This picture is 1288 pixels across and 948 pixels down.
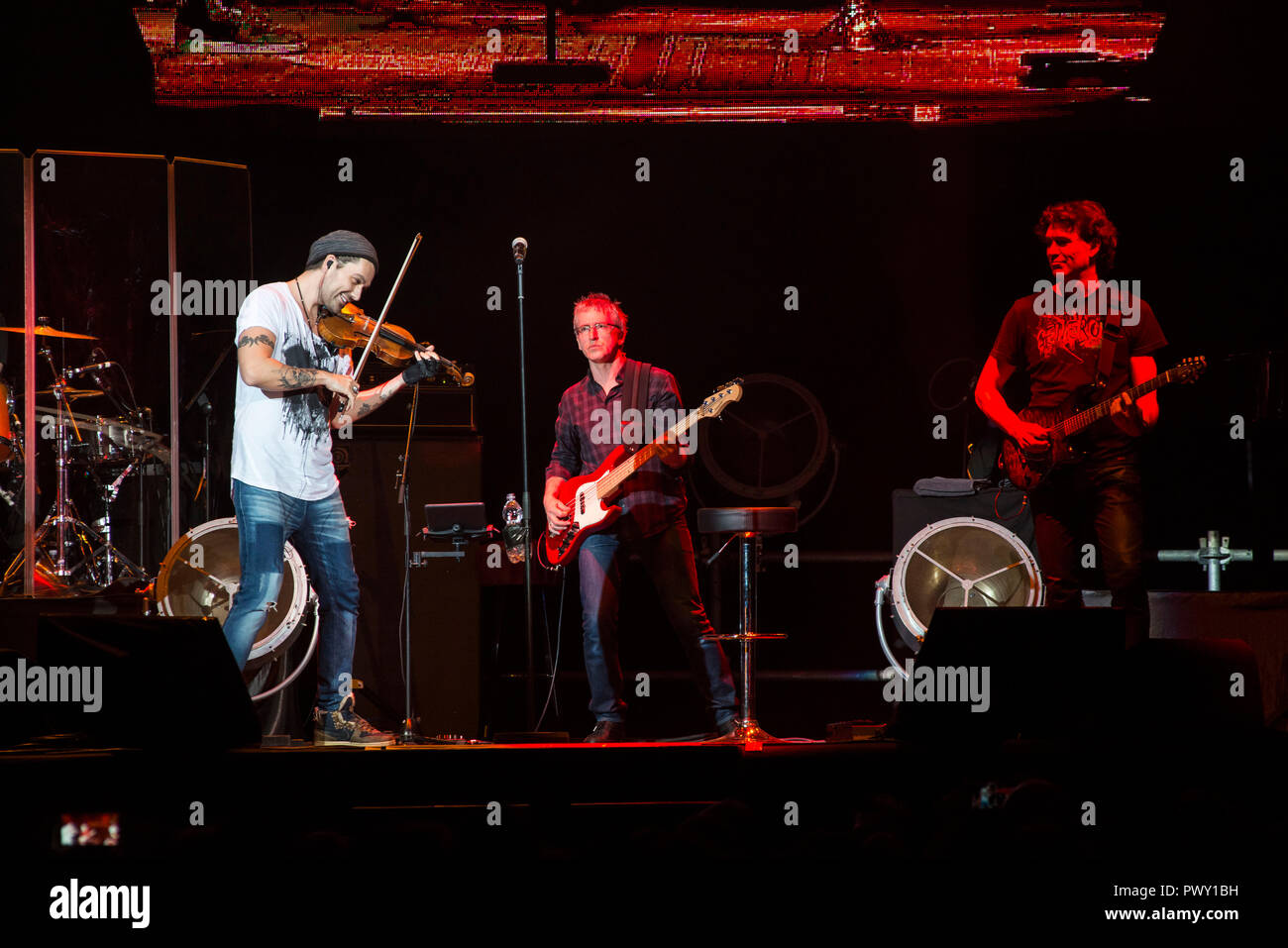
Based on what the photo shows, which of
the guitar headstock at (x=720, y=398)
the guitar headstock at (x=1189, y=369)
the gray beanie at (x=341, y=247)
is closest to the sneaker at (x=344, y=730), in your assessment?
the gray beanie at (x=341, y=247)

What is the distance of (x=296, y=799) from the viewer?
12.1ft

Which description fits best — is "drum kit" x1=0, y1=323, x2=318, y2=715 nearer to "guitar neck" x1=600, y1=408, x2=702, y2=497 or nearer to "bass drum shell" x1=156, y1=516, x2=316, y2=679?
"bass drum shell" x1=156, y1=516, x2=316, y2=679

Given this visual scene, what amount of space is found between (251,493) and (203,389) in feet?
7.71

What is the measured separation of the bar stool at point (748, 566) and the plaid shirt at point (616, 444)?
262 mm

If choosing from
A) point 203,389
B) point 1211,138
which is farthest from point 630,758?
point 1211,138

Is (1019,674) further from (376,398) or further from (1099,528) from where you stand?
(376,398)

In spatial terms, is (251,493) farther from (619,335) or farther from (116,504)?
(116,504)

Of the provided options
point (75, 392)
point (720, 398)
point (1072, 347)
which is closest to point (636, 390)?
point (720, 398)

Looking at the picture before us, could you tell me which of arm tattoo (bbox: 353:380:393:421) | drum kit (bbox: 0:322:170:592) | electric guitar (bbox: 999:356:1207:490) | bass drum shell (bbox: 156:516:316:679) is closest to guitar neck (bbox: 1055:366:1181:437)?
electric guitar (bbox: 999:356:1207:490)

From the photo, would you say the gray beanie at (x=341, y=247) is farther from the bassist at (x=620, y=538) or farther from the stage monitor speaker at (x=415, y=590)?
the stage monitor speaker at (x=415, y=590)

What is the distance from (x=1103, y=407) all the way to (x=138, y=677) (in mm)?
3685

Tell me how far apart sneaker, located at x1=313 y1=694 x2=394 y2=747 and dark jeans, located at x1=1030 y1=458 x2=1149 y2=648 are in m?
2.66

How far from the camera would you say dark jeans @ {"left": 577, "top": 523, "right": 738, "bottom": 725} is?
4996 millimetres

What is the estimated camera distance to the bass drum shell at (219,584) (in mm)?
5434
